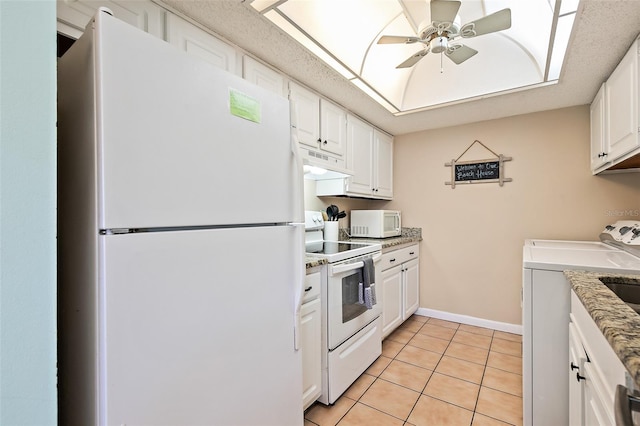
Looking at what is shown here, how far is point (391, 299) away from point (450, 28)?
2.14 m

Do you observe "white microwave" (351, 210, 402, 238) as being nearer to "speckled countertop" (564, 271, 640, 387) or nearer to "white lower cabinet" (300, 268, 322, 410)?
"white lower cabinet" (300, 268, 322, 410)

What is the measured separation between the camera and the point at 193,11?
1.43 meters

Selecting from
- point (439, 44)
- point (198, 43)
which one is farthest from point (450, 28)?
point (198, 43)

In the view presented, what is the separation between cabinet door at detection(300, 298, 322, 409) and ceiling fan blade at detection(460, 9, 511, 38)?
170 centimetres

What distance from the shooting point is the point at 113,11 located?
1215 millimetres

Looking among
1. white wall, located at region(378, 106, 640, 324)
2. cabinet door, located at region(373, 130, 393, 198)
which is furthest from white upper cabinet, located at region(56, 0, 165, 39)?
white wall, located at region(378, 106, 640, 324)

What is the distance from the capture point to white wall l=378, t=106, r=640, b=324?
8.71 ft

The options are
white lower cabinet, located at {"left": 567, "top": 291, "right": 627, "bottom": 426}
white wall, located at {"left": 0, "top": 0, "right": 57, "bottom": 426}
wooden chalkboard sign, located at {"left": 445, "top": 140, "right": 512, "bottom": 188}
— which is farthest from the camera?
wooden chalkboard sign, located at {"left": 445, "top": 140, "right": 512, "bottom": 188}

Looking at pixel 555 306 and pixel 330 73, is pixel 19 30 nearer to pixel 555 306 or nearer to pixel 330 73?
pixel 330 73

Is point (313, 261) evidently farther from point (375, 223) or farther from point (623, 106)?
point (623, 106)

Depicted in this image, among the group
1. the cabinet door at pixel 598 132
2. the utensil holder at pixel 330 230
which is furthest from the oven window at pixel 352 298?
the cabinet door at pixel 598 132

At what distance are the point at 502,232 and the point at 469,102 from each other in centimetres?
136

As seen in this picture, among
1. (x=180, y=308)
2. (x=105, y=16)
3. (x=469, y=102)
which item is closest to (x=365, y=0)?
(x=469, y=102)

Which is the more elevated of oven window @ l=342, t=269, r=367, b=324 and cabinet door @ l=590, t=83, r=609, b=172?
cabinet door @ l=590, t=83, r=609, b=172
